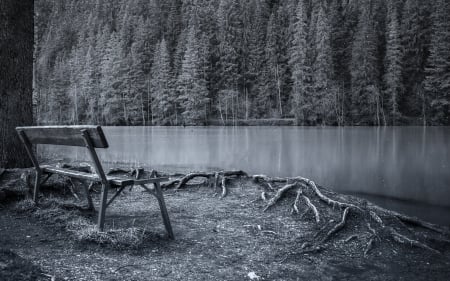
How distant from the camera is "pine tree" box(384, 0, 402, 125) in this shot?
169 feet

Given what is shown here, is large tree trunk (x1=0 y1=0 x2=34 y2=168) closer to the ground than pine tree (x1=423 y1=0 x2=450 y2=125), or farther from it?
closer to the ground

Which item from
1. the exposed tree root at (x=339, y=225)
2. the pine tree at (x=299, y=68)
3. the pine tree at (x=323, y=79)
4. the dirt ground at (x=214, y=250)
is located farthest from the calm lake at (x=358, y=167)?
the pine tree at (x=299, y=68)

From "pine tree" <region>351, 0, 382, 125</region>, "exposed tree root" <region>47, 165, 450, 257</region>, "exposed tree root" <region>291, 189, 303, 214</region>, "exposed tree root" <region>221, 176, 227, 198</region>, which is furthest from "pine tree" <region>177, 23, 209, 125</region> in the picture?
"exposed tree root" <region>291, 189, 303, 214</region>

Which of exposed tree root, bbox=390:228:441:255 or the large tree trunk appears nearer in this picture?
exposed tree root, bbox=390:228:441:255

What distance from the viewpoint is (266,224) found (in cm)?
593

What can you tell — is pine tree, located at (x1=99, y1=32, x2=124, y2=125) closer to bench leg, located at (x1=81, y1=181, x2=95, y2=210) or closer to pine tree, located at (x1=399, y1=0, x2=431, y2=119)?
pine tree, located at (x1=399, y1=0, x2=431, y2=119)

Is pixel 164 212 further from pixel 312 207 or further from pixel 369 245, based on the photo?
pixel 369 245

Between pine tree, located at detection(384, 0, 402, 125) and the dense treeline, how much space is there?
15 cm

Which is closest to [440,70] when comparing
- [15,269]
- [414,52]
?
[414,52]

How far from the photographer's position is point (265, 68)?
62.2m

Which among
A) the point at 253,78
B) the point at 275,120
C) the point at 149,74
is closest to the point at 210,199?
the point at 275,120

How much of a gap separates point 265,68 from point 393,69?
1851 cm

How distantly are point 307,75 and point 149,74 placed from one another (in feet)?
89.0

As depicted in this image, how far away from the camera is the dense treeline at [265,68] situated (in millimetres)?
52844
